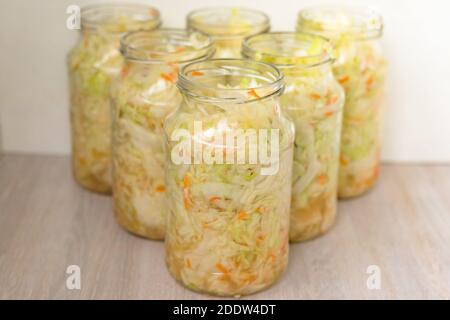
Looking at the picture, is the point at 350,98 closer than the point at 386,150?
Yes

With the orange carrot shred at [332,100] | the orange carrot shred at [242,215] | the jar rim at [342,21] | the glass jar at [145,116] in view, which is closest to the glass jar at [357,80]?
the jar rim at [342,21]

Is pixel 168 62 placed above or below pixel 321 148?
above

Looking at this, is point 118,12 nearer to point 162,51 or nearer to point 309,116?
point 162,51

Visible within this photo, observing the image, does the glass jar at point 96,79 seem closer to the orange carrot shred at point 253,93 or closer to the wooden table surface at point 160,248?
the wooden table surface at point 160,248

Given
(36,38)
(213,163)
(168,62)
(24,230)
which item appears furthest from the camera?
(36,38)

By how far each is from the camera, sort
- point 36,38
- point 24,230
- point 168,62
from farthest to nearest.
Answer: point 36,38 < point 24,230 < point 168,62

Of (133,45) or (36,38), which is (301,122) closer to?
(133,45)

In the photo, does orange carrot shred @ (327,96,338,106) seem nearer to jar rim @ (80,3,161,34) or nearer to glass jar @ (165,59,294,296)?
glass jar @ (165,59,294,296)
